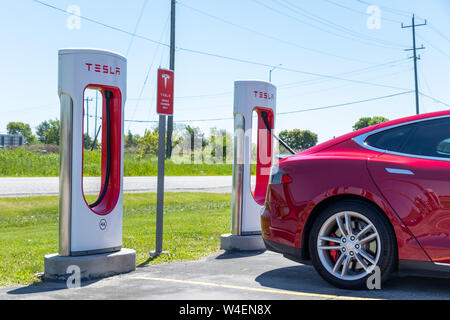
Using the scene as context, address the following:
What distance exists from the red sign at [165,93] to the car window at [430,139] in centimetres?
334

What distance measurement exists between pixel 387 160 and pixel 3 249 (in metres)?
6.13

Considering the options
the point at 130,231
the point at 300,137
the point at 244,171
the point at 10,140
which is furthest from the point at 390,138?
the point at 300,137

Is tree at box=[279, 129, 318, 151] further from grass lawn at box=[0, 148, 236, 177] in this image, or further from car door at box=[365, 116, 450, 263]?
car door at box=[365, 116, 450, 263]

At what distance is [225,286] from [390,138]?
2050 millimetres

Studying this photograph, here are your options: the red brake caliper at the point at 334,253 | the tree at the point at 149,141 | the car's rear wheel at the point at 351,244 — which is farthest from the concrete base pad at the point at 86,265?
the tree at the point at 149,141

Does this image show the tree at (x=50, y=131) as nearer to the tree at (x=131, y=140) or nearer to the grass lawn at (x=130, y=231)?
the tree at (x=131, y=140)

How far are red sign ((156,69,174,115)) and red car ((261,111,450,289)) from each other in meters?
2.35

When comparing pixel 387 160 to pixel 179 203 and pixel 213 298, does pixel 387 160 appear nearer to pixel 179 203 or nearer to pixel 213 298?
pixel 213 298

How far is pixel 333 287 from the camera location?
4.63 m

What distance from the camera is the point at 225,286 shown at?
4.76 m

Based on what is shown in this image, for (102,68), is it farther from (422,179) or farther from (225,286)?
(422,179)

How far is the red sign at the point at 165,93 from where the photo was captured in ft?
Answer: 22.4

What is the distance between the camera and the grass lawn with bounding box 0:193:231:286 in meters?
6.70
